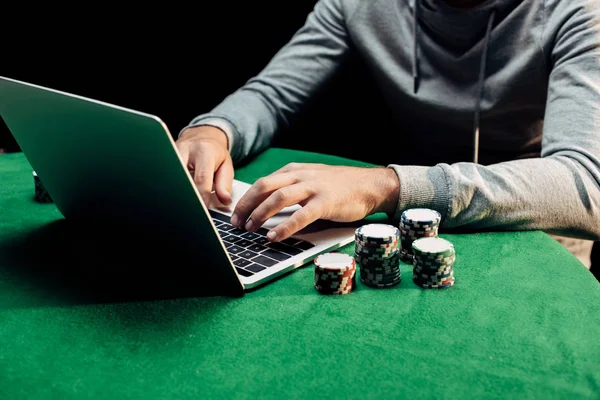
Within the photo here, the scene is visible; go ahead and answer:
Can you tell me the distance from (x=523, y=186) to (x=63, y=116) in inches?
30.3

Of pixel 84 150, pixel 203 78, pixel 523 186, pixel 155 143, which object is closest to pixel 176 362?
pixel 155 143

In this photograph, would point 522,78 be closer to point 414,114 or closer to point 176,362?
point 414,114

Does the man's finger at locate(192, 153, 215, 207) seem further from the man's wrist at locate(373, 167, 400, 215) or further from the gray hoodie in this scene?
the man's wrist at locate(373, 167, 400, 215)

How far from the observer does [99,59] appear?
238 cm

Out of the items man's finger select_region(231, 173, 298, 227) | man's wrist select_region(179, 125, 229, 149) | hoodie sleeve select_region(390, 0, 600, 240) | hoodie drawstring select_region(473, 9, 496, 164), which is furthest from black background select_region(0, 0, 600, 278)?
man's finger select_region(231, 173, 298, 227)

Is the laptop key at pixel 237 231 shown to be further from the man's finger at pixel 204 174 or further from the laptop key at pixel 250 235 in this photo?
the man's finger at pixel 204 174

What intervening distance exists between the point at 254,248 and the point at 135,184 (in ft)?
0.76

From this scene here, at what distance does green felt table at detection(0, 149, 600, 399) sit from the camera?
27.2 inches

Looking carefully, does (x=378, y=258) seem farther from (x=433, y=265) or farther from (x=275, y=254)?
(x=275, y=254)

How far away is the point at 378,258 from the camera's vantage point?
35.5 inches

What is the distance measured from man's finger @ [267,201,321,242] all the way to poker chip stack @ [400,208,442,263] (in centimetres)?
14

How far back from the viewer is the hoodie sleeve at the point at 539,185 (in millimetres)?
1095

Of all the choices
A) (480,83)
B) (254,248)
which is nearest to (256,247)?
(254,248)

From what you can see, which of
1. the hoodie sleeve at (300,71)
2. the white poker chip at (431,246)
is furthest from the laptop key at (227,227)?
the hoodie sleeve at (300,71)
